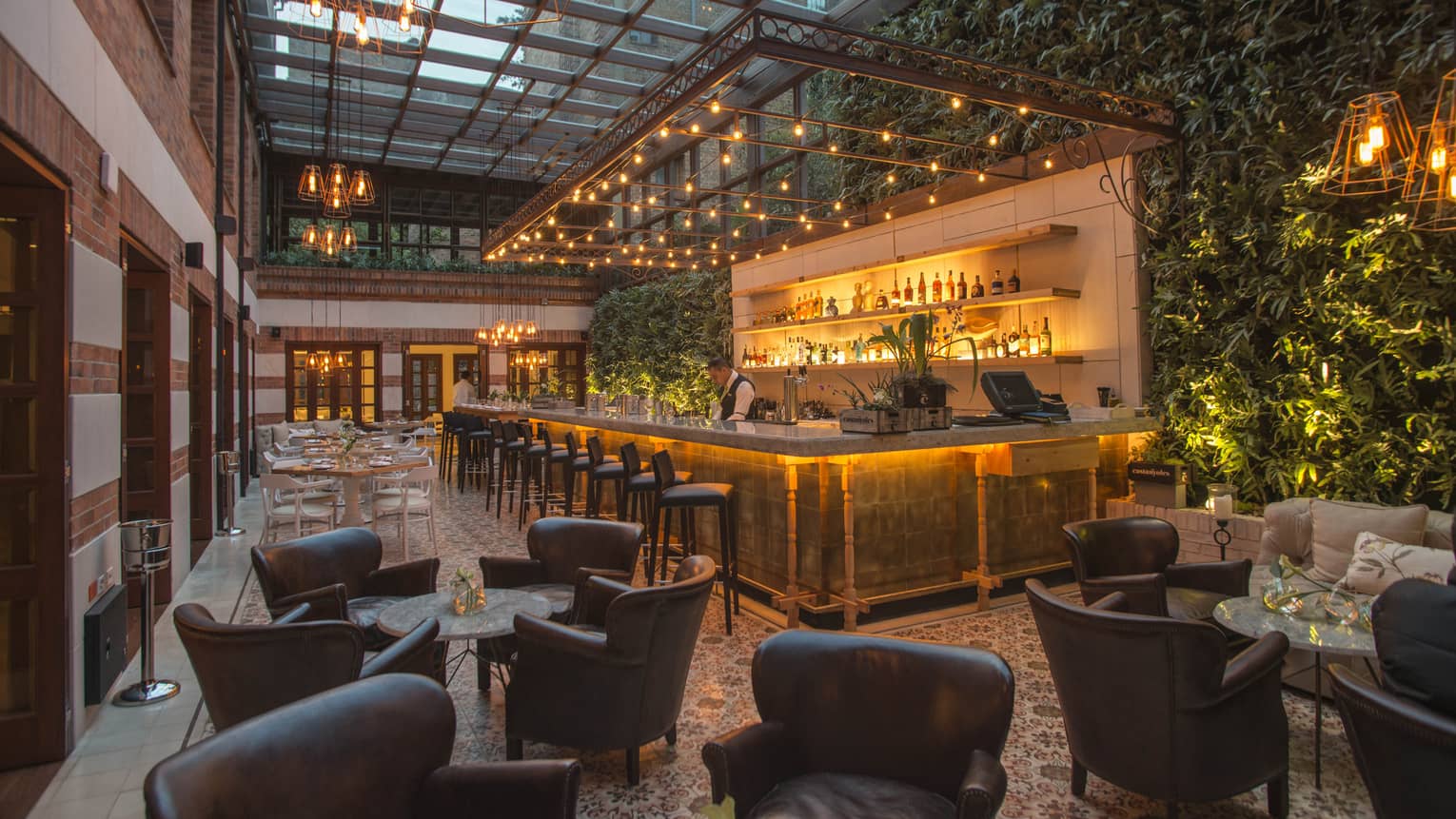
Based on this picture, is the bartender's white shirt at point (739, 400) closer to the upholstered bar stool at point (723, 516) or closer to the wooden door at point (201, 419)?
the upholstered bar stool at point (723, 516)

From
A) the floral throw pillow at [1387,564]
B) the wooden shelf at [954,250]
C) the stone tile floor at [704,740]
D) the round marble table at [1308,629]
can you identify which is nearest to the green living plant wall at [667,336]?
the wooden shelf at [954,250]

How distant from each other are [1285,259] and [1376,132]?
1497 millimetres

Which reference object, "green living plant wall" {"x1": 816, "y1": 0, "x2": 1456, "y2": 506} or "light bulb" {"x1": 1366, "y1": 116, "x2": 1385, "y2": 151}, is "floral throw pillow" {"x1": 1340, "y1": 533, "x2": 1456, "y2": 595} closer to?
"green living plant wall" {"x1": 816, "y1": 0, "x2": 1456, "y2": 506}

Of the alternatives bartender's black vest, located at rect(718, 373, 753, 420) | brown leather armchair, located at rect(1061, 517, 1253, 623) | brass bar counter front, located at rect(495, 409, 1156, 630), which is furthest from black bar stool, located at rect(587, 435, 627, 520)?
brown leather armchair, located at rect(1061, 517, 1253, 623)

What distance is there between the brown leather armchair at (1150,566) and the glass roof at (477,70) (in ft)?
22.7

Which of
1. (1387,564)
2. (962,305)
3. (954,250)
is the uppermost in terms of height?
(954,250)

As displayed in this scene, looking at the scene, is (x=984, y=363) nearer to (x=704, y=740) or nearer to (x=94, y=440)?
(x=704, y=740)

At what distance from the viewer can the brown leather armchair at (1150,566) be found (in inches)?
147

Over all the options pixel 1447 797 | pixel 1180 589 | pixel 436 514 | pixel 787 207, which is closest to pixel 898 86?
pixel 787 207

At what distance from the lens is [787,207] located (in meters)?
10.8

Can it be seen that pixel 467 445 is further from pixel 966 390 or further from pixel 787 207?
pixel 966 390

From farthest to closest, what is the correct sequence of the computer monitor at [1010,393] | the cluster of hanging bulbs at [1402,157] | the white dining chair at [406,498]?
the white dining chair at [406,498] < the computer monitor at [1010,393] < the cluster of hanging bulbs at [1402,157]

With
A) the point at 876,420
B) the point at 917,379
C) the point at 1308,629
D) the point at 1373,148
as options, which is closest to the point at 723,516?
Answer: the point at 876,420

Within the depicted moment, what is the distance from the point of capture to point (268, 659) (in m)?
2.53
